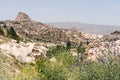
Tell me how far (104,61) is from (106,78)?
3.98 meters

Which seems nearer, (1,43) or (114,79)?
(114,79)

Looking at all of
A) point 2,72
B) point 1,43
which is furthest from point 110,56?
point 1,43

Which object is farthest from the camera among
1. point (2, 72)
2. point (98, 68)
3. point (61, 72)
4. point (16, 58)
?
point (16, 58)

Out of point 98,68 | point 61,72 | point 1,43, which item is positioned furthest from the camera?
point 1,43

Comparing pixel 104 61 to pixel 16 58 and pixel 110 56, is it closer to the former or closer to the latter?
pixel 110 56

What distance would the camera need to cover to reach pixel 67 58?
507 feet

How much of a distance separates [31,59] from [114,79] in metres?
115

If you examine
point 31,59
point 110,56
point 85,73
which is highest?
point 110,56

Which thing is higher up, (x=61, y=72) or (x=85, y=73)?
(x=85, y=73)

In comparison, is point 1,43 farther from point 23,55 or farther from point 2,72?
point 2,72

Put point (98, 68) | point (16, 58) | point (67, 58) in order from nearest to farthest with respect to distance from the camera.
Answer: point (98, 68)
point (67, 58)
point (16, 58)

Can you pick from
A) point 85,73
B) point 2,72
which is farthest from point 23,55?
point 2,72

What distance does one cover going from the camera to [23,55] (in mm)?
187750

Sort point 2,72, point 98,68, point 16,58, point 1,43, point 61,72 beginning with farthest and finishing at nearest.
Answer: point 1,43
point 16,58
point 61,72
point 98,68
point 2,72
